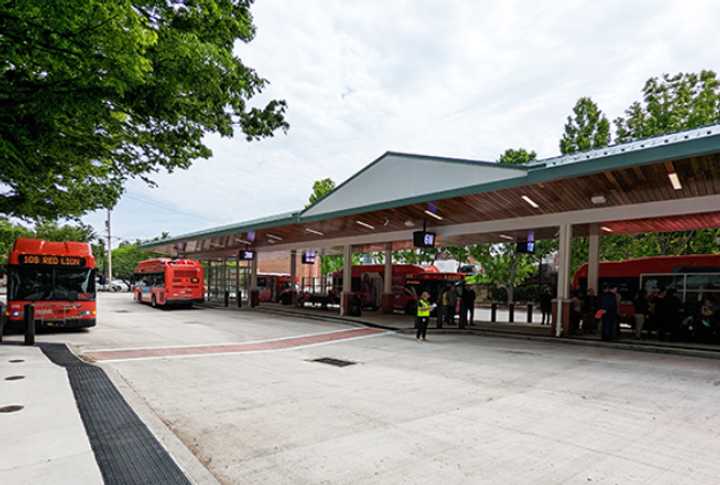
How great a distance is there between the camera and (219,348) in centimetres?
1184

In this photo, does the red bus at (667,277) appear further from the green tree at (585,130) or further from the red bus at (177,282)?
the red bus at (177,282)

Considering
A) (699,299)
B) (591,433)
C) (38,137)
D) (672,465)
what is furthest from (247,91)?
(699,299)

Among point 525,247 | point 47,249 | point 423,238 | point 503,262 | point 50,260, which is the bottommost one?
point 50,260

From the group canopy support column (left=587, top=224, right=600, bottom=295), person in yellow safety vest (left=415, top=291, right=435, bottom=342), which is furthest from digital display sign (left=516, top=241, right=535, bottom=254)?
person in yellow safety vest (left=415, top=291, right=435, bottom=342)

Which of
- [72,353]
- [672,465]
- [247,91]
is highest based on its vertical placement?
[247,91]

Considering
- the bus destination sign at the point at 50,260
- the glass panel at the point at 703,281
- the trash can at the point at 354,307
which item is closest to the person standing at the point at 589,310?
the glass panel at the point at 703,281

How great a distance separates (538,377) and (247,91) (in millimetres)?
7808

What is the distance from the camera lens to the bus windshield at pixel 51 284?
13.3 m

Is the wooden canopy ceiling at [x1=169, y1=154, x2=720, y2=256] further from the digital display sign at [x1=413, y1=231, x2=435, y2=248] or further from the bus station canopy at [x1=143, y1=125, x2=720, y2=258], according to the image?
the digital display sign at [x1=413, y1=231, x2=435, y2=248]

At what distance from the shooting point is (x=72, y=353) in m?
10.1

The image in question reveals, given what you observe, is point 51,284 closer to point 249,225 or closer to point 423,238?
point 249,225

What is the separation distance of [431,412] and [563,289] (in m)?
10.1

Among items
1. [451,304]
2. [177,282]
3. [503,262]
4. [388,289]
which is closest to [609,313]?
[451,304]

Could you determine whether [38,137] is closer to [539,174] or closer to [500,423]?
[500,423]
